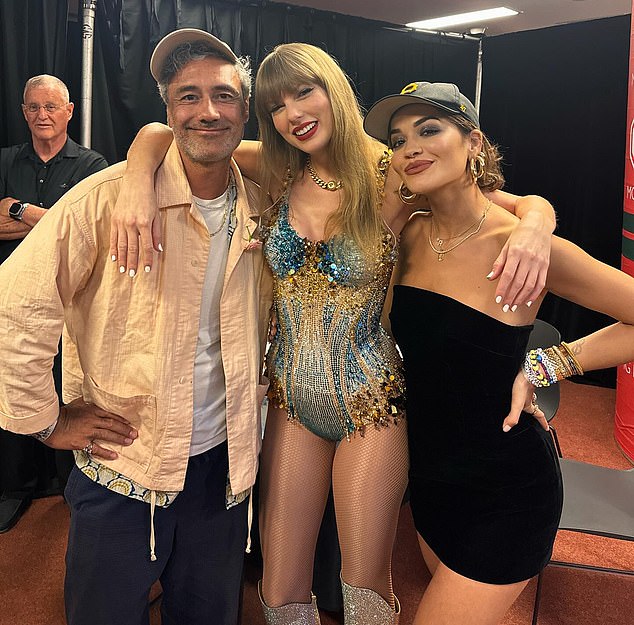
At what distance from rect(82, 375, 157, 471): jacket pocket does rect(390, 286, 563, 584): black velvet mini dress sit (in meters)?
0.66

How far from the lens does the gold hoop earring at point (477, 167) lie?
62.9 inches

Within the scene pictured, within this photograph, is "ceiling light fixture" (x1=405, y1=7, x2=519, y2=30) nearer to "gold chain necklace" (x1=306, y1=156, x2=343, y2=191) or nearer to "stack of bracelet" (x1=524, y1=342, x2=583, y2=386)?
"gold chain necklace" (x1=306, y1=156, x2=343, y2=191)

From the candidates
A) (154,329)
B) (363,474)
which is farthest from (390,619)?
(154,329)

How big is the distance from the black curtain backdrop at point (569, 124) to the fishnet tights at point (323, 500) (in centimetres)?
440

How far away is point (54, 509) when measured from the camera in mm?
3180

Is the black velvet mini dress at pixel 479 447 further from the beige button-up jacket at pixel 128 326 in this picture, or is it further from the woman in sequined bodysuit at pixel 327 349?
the beige button-up jacket at pixel 128 326

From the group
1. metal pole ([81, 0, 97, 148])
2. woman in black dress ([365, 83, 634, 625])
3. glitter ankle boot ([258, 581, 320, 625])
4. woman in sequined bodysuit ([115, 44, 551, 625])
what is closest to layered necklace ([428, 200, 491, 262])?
woman in black dress ([365, 83, 634, 625])

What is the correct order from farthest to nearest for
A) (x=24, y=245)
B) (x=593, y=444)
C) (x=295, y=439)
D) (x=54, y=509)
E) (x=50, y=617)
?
1. (x=593, y=444)
2. (x=54, y=509)
3. (x=50, y=617)
4. (x=295, y=439)
5. (x=24, y=245)

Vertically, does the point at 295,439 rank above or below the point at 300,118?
below

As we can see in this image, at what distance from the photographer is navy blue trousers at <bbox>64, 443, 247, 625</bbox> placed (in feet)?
4.97

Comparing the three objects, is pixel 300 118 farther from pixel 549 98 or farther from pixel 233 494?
pixel 549 98

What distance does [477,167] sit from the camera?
162 centimetres

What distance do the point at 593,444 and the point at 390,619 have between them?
9.80 ft

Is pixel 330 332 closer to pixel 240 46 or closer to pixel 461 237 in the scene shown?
pixel 461 237
